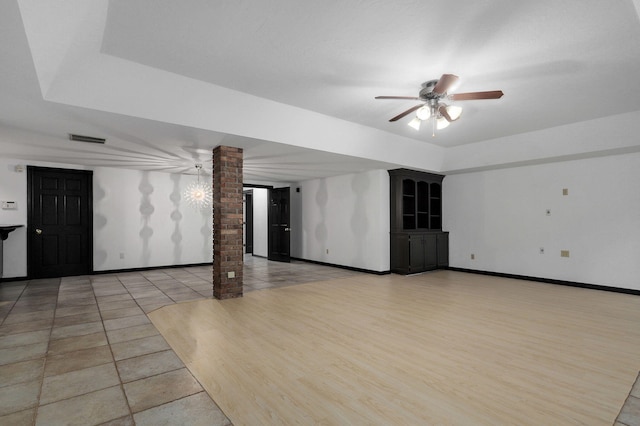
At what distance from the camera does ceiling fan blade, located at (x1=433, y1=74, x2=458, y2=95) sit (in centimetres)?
279

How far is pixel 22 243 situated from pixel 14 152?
6.06 feet

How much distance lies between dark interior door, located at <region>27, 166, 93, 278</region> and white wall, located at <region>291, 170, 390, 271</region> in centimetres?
498

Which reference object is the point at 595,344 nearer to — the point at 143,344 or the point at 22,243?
the point at 143,344

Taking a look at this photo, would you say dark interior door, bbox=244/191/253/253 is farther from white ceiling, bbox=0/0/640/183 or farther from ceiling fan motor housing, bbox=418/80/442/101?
ceiling fan motor housing, bbox=418/80/442/101

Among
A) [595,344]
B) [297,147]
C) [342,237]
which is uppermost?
[297,147]

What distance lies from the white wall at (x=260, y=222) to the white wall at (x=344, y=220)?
0.98 meters

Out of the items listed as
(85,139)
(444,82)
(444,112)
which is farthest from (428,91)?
(85,139)

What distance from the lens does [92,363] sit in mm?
2578

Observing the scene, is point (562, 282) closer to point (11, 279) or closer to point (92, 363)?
point (92, 363)

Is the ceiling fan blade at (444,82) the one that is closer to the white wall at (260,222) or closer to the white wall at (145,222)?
the white wall at (145,222)

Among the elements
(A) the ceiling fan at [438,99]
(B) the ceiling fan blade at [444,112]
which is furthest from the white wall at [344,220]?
(B) the ceiling fan blade at [444,112]

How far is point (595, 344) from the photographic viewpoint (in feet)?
9.91

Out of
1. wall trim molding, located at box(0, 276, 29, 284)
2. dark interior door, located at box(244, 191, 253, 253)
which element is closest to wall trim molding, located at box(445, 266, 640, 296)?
dark interior door, located at box(244, 191, 253, 253)

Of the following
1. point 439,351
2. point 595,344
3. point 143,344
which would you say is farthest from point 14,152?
point 595,344
